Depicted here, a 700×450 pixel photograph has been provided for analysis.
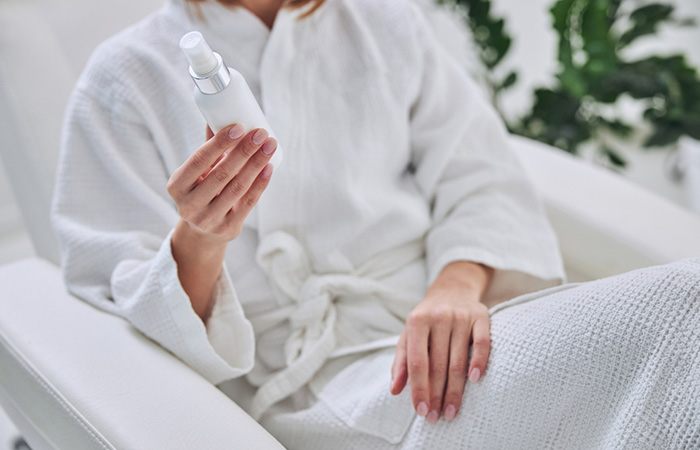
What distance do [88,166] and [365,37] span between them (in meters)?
0.35

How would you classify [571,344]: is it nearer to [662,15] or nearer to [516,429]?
[516,429]

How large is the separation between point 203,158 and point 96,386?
24 cm

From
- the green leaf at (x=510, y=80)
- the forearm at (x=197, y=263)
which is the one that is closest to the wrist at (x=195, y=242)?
the forearm at (x=197, y=263)

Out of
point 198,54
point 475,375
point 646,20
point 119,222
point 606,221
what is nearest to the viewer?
point 198,54

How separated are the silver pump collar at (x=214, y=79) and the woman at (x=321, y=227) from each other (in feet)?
0.52

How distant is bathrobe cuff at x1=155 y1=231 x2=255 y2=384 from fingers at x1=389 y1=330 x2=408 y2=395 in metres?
0.15

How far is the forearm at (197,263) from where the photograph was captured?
22.1 inches

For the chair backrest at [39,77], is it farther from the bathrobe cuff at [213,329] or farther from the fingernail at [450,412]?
the fingernail at [450,412]

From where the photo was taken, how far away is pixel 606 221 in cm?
81

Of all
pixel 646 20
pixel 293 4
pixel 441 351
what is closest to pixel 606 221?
pixel 441 351

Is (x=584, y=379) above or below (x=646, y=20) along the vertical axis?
above

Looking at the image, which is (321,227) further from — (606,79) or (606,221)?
(606,79)

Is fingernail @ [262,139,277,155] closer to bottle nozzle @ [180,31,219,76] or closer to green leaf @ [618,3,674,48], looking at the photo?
bottle nozzle @ [180,31,219,76]

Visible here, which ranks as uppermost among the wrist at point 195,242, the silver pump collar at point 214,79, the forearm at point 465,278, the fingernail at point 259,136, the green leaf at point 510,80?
the silver pump collar at point 214,79
